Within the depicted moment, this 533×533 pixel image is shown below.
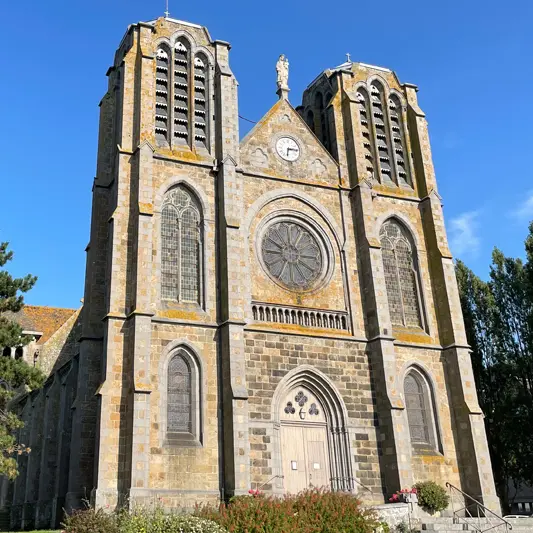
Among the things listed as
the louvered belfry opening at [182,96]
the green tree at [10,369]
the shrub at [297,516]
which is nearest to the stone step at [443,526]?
the shrub at [297,516]

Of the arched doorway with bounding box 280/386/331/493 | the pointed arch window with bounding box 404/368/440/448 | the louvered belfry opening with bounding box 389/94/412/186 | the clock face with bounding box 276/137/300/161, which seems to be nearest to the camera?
the arched doorway with bounding box 280/386/331/493

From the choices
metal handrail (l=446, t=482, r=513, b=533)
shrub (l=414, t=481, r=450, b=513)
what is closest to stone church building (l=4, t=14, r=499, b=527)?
metal handrail (l=446, t=482, r=513, b=533)

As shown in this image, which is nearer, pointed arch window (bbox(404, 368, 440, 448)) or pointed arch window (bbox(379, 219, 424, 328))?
pointed arch window (bbox(404, 368, 440, 448))

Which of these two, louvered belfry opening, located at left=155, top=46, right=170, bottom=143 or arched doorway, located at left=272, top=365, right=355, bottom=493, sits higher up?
louvered belfry opening, located at left=155, top=46, right=170, bottom=143

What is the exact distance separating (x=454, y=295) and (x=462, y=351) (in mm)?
2559

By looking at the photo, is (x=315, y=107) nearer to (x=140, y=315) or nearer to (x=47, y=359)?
(x=140, y=315)

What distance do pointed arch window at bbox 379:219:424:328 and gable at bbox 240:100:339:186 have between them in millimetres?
3450

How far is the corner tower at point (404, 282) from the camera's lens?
24219mm

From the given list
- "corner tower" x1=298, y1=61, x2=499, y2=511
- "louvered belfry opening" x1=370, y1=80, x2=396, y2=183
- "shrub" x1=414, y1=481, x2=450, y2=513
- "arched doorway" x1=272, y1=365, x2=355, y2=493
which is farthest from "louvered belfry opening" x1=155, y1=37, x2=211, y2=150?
"shrub" x1=414, y1=481, x2=450, y2=513

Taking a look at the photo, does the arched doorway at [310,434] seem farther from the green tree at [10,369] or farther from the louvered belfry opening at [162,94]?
the louvered belfry opening at [162,94]

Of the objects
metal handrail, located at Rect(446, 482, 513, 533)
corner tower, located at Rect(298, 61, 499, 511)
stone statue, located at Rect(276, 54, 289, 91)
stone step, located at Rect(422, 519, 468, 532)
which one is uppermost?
stone statue, located at Rect(276, 54, 289, 91)

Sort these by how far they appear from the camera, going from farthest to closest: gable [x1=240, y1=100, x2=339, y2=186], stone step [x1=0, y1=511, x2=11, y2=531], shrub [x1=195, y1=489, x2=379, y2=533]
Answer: stone step [x1=0, y1=511, x2=11, y2=531]
gable [x1=240, y1=100, x2=339, y2=186]
shrub [x1=195, y1=489, x2=379, y2=533]

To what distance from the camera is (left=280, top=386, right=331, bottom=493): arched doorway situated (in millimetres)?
22578

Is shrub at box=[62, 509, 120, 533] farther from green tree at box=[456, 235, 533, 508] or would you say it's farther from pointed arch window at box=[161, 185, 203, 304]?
green tree at box=[456, 235, 533, 508]
